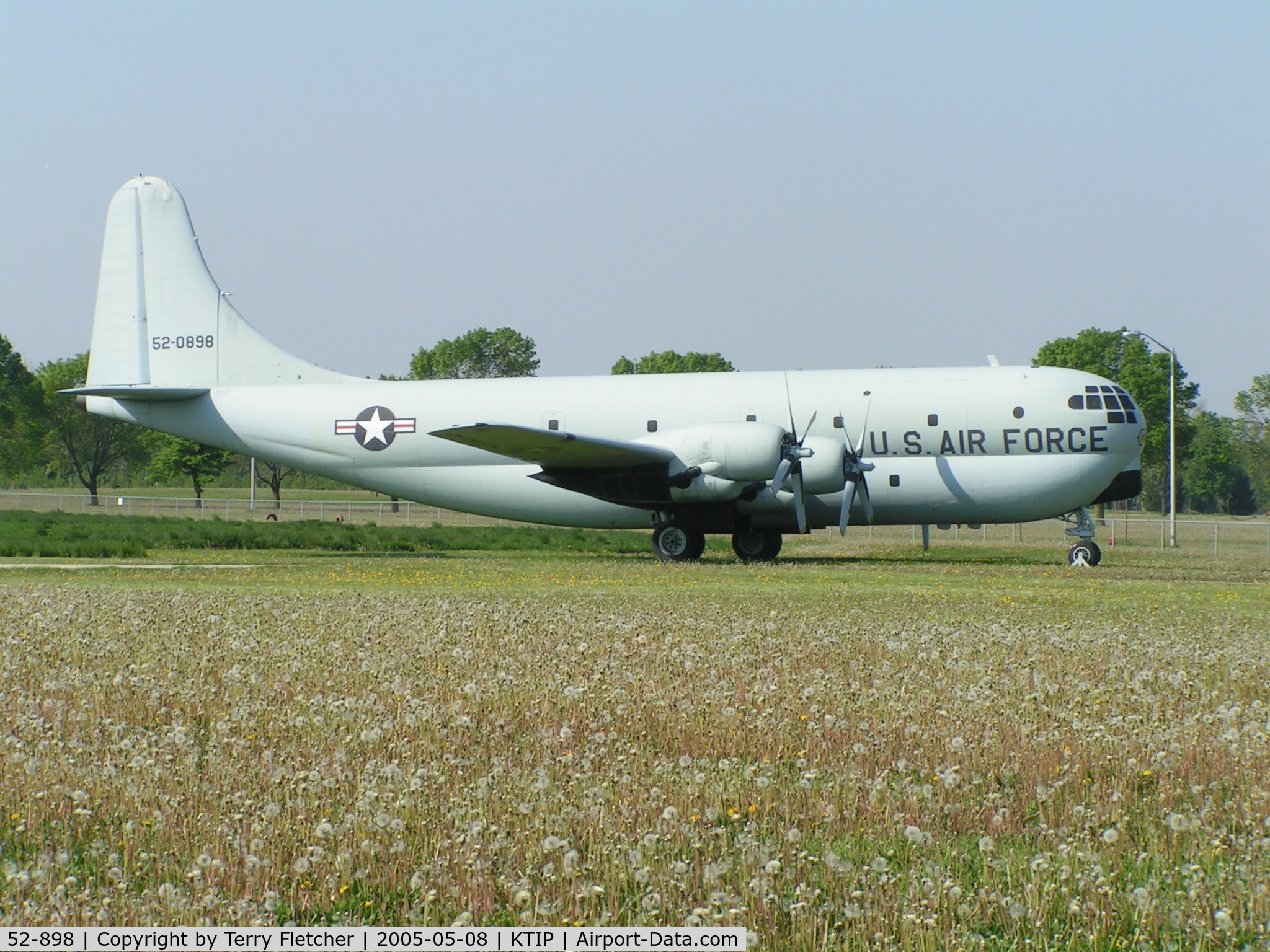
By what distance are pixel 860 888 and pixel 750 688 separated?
4.88m

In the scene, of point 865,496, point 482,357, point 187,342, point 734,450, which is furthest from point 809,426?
point 482,357

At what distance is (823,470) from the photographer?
2959 centimetres

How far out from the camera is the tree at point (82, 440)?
365 ft

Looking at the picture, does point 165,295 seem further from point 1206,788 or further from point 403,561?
point 1206,788

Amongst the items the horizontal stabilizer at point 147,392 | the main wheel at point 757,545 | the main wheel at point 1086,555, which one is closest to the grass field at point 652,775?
the main wheel at point 1086,555

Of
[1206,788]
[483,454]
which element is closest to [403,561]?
[483,454]

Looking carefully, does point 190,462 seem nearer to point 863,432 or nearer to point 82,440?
Result: point 82,440

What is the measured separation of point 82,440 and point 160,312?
283ft

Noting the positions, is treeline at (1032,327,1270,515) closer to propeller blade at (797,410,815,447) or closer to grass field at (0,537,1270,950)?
propeller blade at (797,410,815,447)

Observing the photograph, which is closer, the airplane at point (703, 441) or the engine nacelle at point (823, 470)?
the engine nacelle at point (823, 470)

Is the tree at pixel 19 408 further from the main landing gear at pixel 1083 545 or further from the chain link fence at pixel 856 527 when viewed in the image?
the main landing gear at pixel 1083 545
